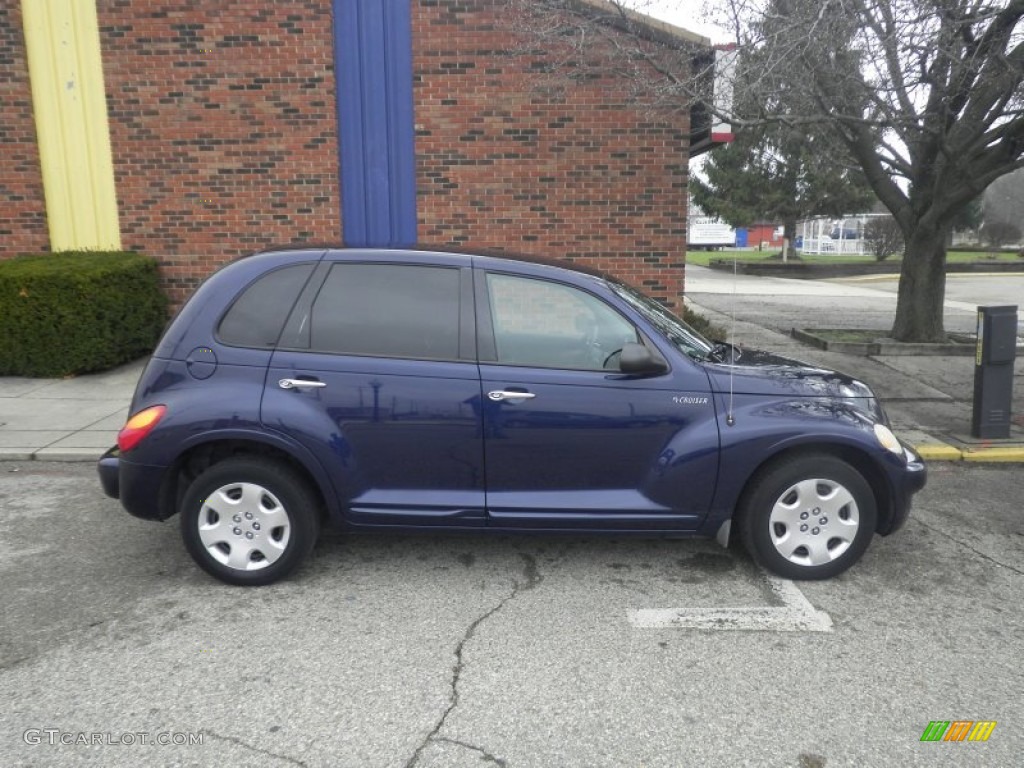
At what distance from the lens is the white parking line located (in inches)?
143

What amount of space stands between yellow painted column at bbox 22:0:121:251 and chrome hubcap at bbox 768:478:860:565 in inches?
346

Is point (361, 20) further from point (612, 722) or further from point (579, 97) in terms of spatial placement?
point (612, 722)

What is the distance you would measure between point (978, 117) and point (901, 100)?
2.50 m

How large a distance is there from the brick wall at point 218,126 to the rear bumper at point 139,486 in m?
5.85

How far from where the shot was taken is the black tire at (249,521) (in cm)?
393

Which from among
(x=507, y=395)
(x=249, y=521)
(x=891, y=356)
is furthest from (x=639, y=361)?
(x=891, y=356)

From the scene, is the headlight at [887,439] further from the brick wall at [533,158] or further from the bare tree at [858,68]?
the brick wall at [533,158]

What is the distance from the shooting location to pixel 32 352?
340 inches

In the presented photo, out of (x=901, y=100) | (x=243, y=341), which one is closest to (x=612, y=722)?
(x=243, y=341)

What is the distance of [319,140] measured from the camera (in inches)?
368

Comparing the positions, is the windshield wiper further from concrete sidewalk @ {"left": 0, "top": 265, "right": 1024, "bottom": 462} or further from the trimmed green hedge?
the trimmed green hedge

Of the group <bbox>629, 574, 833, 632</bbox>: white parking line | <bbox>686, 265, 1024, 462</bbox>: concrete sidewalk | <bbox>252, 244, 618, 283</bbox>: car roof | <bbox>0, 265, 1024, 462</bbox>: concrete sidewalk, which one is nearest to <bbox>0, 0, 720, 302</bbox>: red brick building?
<bbox>0, 265, 1024, 462</bbox>: concrete sidewalk

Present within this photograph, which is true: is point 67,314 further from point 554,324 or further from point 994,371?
point 994,371

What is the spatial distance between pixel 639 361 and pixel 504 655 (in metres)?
1.53
